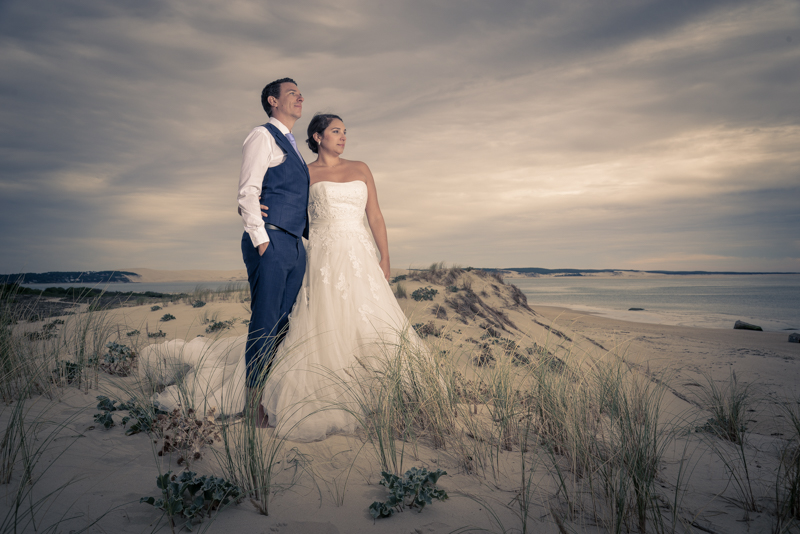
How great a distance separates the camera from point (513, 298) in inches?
477

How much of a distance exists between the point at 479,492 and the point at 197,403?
91.6 inches

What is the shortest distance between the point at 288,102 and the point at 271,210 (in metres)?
0.98

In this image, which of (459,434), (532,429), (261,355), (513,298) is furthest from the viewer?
(513,298)

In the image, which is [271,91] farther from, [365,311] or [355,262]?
[365,311]

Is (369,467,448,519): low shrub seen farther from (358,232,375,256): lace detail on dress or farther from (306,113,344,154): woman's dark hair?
(306,113,344,154): woman's dark hair

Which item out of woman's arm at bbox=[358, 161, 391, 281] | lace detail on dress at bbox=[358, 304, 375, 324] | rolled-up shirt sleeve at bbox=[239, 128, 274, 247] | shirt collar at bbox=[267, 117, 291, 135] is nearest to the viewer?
rolled-up shirt sleeve at bbox=[239, 128, 274, 247]

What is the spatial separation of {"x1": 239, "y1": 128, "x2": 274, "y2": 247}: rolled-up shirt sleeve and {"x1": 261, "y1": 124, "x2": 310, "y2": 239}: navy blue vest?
0.35 feet

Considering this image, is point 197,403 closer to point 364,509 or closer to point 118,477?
point 118,477

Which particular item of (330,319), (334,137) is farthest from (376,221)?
(330,319)

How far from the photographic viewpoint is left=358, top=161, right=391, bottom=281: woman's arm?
430cm

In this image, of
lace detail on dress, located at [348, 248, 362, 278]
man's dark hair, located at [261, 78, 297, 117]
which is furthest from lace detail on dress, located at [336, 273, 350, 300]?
man's dark hair, located at [261, 78, 297, 117]

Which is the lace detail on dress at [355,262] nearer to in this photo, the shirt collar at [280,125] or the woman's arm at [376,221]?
the woman's arm at [376,221]

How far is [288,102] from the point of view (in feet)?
11.7

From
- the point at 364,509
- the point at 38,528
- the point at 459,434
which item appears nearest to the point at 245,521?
the point at 364,509
